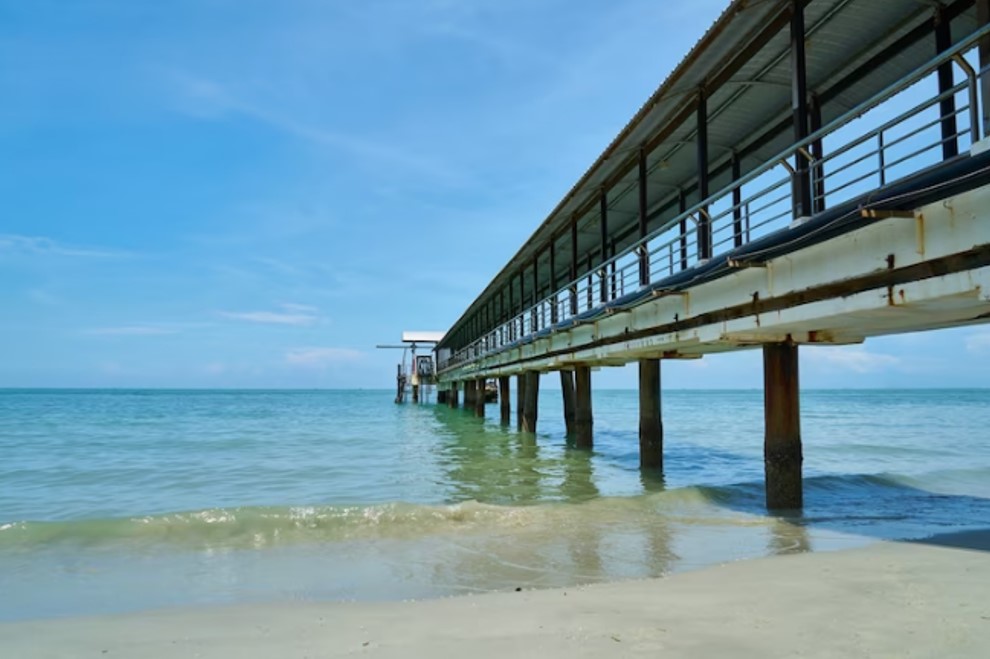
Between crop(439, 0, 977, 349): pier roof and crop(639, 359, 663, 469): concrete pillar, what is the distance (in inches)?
161

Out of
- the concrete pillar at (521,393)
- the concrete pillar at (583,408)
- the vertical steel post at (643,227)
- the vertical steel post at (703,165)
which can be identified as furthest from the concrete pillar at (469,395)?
the vertical steel post at (703,165)

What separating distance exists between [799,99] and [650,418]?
30.6ft

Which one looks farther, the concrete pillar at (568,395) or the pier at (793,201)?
the concrete pillar at (568,395)

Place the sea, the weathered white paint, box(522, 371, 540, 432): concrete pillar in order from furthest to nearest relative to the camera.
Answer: box(522, 371, 540, 432): concrete pillar → the sea → the weathered white paint

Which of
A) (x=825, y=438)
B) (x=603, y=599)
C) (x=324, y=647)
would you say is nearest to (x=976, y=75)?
(x=603, y=599)

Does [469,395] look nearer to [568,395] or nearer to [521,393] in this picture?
[521,393]

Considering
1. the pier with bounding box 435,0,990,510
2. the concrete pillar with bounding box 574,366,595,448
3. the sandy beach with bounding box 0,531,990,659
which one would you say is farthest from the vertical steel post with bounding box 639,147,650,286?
the concrete pillar with bounding box 574,366,595,448

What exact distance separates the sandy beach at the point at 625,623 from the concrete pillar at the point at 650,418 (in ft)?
31.4

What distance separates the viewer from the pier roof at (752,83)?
8.59 metres

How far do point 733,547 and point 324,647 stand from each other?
17.1 ft

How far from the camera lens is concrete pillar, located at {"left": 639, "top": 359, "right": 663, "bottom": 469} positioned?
1619cm

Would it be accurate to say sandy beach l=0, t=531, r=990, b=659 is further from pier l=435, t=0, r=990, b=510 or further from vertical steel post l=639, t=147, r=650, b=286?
vertical steel post l=639, t=147, r=650, b=286

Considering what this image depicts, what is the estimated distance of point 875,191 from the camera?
20.0 feet

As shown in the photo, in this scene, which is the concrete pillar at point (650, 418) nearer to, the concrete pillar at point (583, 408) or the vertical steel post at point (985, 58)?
the concrete pillar at point (583, 408)
